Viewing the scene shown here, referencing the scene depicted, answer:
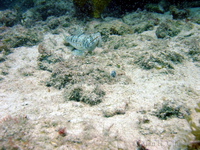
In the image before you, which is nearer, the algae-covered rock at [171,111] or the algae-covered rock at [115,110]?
the algae-covered rock at [171,111]

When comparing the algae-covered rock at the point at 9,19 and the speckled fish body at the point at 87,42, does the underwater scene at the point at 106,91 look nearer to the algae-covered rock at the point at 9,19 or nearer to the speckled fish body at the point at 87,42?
the speckled fish body at the point at 87,42

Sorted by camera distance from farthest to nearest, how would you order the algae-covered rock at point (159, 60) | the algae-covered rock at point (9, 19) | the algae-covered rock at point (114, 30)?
the algae-covered rock at point (9, 19) → the algae-covered rock at point (114, 30) → the algae-covered rock at point (159, 60)

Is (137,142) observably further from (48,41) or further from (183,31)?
(48,41)

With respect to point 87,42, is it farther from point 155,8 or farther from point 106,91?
point 155,8

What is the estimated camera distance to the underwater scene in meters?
1.56

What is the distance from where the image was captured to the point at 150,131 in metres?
1.73

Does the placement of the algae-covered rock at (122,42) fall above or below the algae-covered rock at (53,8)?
below

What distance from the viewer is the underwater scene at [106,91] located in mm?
1562

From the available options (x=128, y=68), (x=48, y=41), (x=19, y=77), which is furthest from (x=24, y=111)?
(x=48, y=41)

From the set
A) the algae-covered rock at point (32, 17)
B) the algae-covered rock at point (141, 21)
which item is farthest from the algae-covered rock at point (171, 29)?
the algae-covered rock at point (32, 17)

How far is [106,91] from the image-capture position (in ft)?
9.28

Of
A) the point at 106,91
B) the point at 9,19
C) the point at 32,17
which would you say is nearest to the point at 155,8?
the point at 106,91

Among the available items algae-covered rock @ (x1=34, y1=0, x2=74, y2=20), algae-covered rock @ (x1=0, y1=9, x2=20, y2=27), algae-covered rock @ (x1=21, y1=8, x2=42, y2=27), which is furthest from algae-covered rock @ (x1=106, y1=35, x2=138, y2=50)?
algae-covered rock @ (x1=0, y1=9, x2=20, y2=27)

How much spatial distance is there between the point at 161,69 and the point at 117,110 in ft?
6.42
